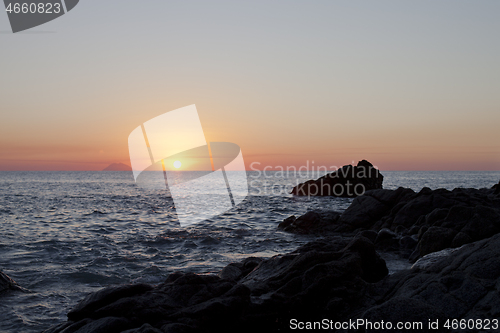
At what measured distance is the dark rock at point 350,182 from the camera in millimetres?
A: 41062

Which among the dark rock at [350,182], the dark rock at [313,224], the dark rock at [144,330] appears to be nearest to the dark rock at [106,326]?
the dark rock at [144,330]

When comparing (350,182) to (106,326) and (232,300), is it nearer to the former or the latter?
(232,300)

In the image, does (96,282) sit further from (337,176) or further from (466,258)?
(337,176)

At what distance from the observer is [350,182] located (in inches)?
1634

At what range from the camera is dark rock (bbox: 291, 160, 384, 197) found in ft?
135

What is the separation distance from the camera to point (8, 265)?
1077cm

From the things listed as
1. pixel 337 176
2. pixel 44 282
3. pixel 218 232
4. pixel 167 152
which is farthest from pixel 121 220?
pixel 337 176

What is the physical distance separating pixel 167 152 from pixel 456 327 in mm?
7643

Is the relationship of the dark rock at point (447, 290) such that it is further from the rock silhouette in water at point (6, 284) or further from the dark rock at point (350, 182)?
the dark rock at point (350, 182)

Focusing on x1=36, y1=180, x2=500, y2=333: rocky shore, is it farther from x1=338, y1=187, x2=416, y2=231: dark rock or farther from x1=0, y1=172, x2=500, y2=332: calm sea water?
x1=338, y1=187, x2=416, y2=231: dark rock

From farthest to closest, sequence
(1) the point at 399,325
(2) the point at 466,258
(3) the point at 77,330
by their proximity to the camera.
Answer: (2) the point at 466,258 → (3) the point at 77,330 → (1) the point at 399,325

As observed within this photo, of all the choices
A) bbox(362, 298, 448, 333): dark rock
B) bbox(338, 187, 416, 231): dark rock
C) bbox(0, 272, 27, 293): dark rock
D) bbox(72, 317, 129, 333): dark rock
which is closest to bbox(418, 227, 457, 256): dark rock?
bbox(362, 298, 448, 333): dark rock

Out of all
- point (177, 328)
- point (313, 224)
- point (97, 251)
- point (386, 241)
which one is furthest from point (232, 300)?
point (313, 224)

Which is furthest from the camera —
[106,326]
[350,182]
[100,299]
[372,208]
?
[350,182]
